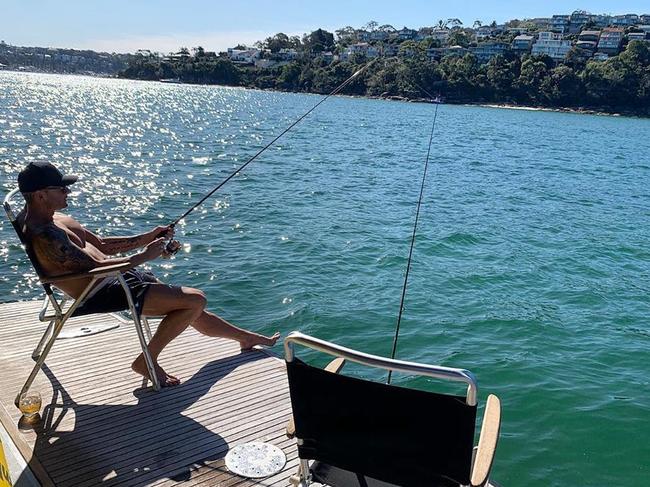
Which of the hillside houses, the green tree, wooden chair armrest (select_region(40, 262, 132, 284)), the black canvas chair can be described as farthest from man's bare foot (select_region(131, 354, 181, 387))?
the green tree

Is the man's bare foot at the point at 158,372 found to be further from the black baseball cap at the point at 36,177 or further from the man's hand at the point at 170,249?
the black baseball cap at the point at 36,177

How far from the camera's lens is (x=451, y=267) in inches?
418

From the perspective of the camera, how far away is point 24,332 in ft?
17.6

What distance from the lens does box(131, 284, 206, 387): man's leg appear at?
434 centimetres

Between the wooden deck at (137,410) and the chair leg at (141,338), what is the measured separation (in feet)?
0.35

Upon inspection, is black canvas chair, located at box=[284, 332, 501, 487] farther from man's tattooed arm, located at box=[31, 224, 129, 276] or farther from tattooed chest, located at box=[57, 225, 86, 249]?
tattooed chest, located at box=[57, 225, 86, 249]

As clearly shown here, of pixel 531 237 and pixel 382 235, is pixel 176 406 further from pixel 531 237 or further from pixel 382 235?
pixel 531 237

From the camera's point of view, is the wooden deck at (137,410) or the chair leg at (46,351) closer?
the wooden deck at (137,410)

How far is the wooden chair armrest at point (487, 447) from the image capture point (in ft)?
8.13

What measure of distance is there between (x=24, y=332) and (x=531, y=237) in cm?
1072

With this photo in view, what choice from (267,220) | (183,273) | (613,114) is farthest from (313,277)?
(613,114)

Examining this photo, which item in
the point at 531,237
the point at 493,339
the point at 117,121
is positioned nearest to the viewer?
the point at 493,339

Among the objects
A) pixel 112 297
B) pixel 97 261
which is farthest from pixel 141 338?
pixel 97 261

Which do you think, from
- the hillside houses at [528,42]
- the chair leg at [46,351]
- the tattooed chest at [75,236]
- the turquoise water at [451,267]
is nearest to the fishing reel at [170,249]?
the tattooed chest at [75,236]
